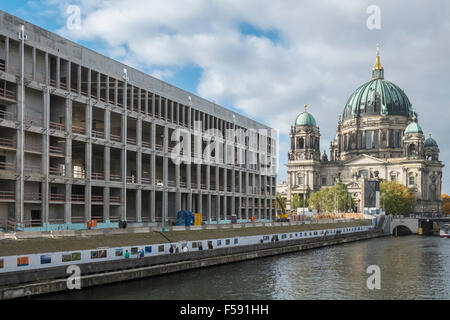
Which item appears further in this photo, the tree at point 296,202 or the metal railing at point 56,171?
the tree at point 296,202

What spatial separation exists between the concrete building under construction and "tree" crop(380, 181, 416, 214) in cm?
8097

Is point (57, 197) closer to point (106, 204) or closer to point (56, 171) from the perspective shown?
point (56, 171)

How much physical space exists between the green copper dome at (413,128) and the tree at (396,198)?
84.2 feet

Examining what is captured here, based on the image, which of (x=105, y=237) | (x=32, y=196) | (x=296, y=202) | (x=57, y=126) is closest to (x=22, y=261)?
(x=105, y=237)

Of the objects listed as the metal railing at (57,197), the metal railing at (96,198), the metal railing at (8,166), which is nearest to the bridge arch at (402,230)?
the metal railing at (96,198)

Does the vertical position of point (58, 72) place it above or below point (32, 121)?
above

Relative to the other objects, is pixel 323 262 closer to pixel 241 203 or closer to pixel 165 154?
pixel 165 154

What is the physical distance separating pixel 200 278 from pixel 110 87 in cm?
2963

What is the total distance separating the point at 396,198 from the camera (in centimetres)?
16375

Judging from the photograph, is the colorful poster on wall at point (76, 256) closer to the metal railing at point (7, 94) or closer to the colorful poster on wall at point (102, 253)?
the colorful poster on wall at point (102, 253)

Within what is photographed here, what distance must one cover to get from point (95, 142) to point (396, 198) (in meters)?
127

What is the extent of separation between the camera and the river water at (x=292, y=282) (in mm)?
36781

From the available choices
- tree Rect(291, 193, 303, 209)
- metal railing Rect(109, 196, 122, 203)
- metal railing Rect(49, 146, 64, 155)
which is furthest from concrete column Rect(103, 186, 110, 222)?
tree Rect(291, 193, 303, 209)

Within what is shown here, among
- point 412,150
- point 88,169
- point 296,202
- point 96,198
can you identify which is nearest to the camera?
point 88,169
